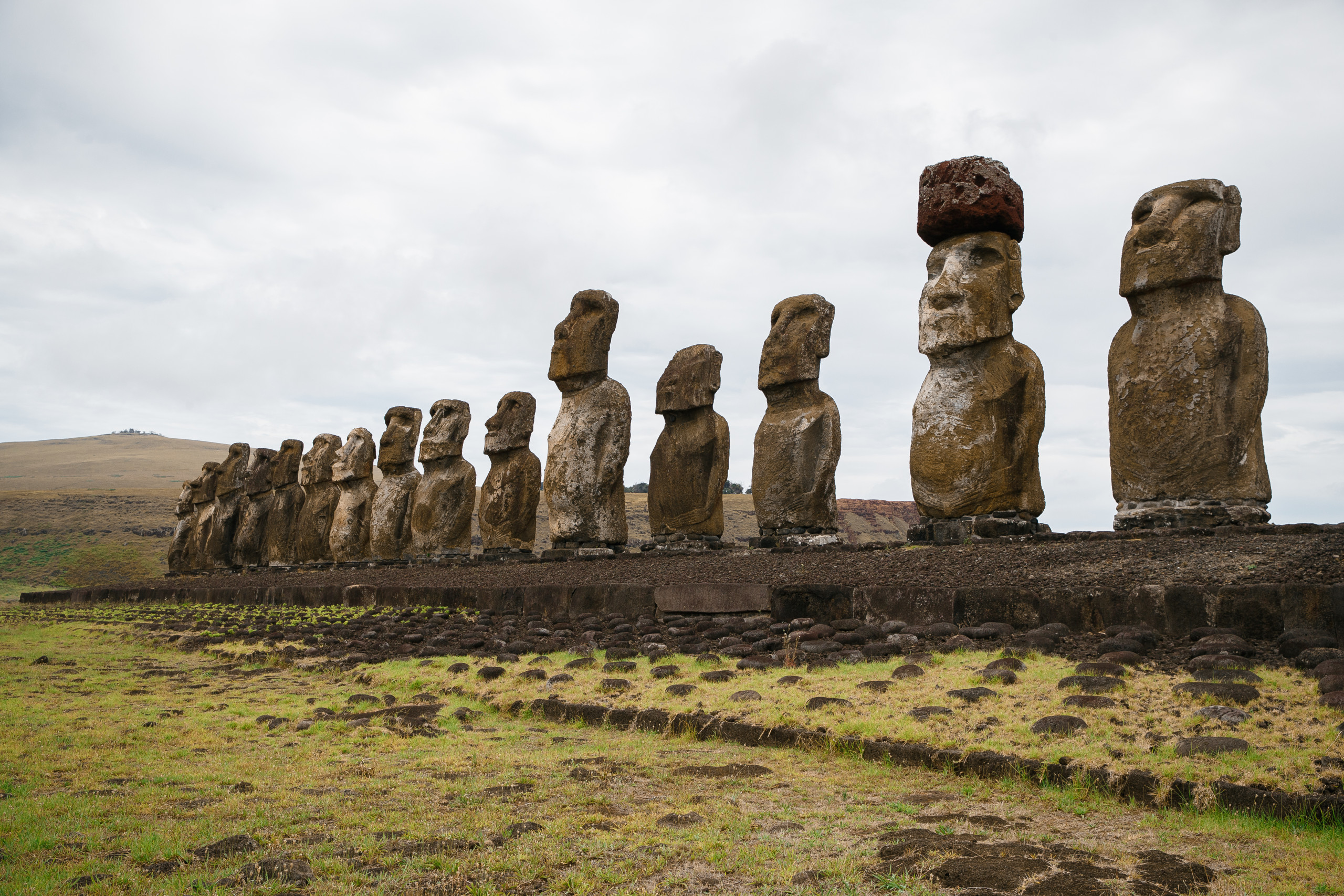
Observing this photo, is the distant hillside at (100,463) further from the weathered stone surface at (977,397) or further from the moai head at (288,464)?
the weathered stone surface at (977,397)

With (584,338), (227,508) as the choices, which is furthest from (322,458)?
(584,338)

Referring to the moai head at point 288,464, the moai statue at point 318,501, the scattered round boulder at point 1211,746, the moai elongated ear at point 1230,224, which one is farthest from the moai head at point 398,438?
the scattered round boulder at point 1211,746

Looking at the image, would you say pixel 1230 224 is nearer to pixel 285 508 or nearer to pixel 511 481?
pixel 511 481

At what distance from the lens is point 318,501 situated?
21.9 metres

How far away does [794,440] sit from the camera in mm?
10773

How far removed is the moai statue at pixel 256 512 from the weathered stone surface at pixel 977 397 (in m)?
19.3

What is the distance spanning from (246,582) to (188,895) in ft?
61.6

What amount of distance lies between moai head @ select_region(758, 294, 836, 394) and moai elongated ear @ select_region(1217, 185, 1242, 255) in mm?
4332

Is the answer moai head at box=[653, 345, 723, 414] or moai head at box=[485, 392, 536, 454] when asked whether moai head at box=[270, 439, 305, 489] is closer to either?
moai head at box=[485, 392, 536, 454]

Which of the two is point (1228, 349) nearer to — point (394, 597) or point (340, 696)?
point (340, 696)

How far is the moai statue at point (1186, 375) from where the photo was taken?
7613 mm

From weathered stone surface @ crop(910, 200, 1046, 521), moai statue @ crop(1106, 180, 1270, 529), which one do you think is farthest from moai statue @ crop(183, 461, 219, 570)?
moai statue @ crop(1106, 180, 1270, 529)

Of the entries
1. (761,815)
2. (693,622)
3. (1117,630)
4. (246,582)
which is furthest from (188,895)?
(246,582)

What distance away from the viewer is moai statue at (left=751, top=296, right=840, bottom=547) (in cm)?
1067
